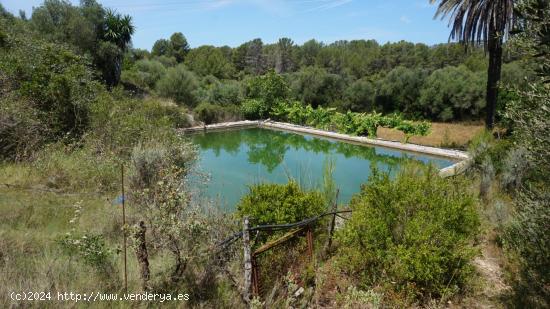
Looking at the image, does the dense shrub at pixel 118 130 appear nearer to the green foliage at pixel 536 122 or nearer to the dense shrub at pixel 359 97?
the green foliage at pixel 536 122

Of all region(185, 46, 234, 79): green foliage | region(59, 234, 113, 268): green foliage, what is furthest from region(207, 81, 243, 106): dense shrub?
region(59, 234, 113, 268): green foliage

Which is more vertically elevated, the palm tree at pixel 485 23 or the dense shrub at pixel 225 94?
the palm tree at pixel 485 23

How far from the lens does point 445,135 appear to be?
1495 centimetres

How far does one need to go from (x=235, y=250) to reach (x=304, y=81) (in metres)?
22.3

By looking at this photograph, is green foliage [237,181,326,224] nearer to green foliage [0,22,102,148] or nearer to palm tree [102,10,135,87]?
green foliage [0,22,102,148]

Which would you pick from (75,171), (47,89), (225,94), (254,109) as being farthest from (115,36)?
(75,171)

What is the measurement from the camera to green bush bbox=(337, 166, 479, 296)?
3236 mm

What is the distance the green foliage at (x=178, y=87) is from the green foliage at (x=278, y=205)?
18919mm

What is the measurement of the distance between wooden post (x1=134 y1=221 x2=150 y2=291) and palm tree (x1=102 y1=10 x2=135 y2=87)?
2202 cm

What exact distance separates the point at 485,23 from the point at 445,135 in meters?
5.49

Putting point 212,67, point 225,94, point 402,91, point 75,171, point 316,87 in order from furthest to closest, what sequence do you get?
point 212,67 → point 316,87 → point 402,91 → point 225,94 → point 75,171

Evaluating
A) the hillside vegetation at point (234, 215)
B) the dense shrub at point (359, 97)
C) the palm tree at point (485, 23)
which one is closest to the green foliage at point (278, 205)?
the hillside vegetation at point (234, 215)

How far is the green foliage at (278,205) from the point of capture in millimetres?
3719

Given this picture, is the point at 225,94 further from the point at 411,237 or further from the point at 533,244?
the point at 533,244
